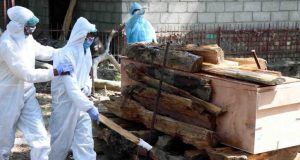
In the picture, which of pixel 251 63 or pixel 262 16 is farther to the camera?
pixel 262 16

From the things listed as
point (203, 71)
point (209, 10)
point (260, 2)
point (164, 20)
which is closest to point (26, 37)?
point (203, 71)

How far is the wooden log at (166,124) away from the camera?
5.09 metres

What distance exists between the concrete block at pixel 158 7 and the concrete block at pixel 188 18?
46cm

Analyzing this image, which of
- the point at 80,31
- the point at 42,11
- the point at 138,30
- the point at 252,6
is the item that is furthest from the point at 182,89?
the point at 42,11

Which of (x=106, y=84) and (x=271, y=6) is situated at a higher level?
(x=271, y=6)

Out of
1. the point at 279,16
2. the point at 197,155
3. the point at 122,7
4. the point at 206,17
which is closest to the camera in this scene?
the point at 197,155

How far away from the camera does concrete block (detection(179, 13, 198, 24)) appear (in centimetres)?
1198

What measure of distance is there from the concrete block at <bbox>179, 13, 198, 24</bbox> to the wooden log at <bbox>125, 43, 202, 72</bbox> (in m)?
5.85

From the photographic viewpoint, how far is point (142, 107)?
5855 millimetres

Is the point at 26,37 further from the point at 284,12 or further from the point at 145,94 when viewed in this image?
the point at 284,12

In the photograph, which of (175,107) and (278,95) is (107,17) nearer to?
(175,107)

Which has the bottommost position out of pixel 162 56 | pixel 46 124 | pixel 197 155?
pixel 46 124

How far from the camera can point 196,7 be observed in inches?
477

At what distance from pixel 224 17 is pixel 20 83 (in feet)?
25.9
